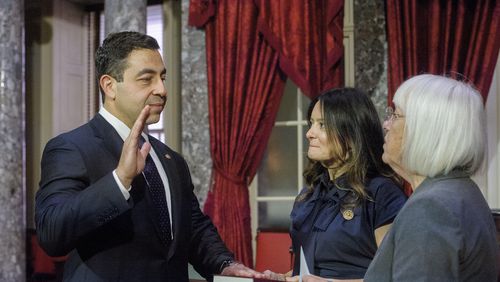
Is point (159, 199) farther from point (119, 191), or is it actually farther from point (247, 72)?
point (247, 72)

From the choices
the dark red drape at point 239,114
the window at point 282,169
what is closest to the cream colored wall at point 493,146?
the window at point 282,169

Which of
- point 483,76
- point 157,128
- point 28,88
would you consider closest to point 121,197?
point 483,76

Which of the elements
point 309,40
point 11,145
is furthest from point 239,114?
point 11,145

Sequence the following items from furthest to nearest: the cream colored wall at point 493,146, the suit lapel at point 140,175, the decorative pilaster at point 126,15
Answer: the decorative pilaster at point 126,15, the cream colored wall at point 493,146, the suit lapel at point 140,175

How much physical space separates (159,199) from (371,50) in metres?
3.25

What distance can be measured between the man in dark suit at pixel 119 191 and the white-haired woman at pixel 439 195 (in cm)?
69

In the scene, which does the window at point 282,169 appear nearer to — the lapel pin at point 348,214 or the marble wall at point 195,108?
the marble wall at point 195,108

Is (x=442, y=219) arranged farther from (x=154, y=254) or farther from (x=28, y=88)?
(x=28, y=88)

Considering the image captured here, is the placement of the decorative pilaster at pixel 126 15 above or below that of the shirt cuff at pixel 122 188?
above

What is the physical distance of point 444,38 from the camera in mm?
4625

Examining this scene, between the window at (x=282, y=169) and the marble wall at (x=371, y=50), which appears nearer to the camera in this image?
the marble wall at (x=371, y=50)

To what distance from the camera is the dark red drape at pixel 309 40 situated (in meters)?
4.94

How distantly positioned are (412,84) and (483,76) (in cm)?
318

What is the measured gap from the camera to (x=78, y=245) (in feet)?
6.07
